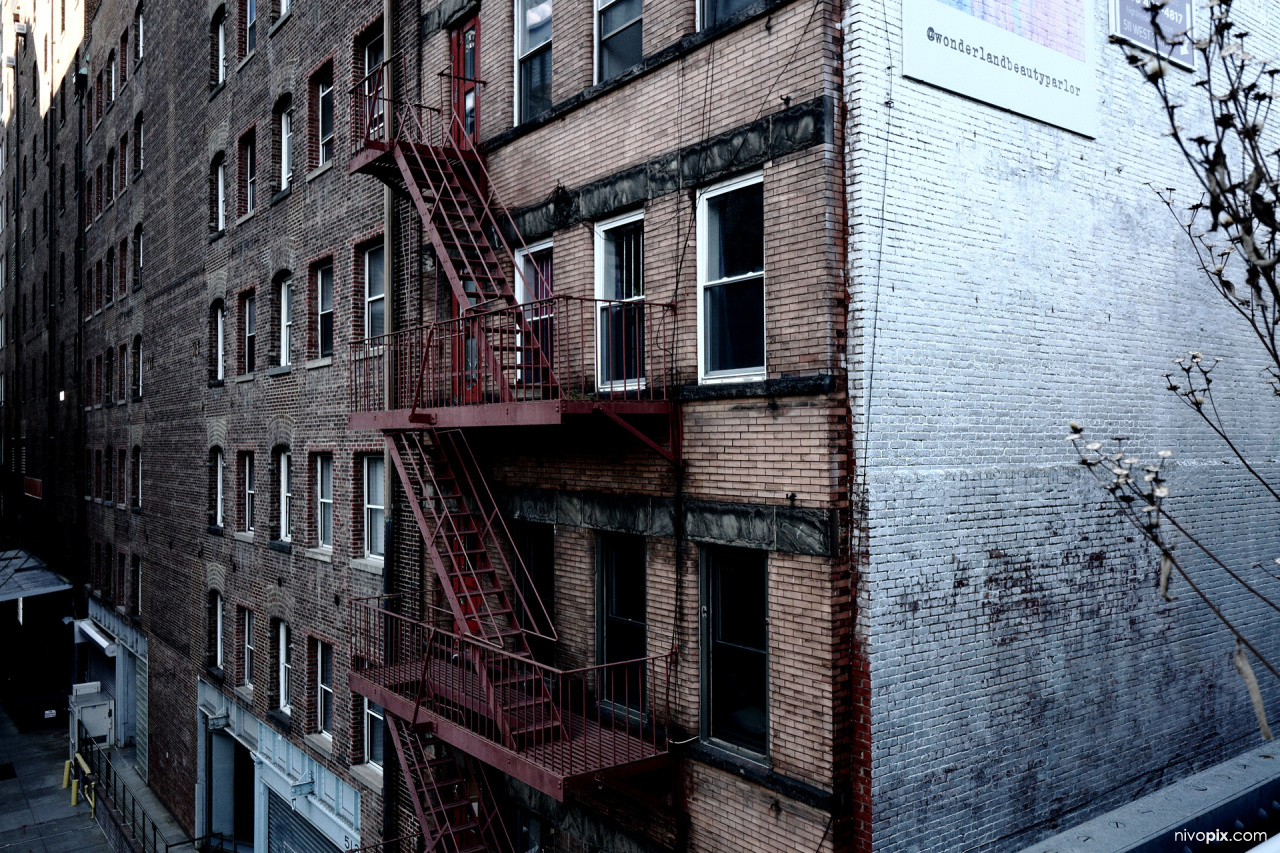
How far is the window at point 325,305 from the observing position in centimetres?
1691

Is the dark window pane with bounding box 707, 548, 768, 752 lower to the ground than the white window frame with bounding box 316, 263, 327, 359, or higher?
lower

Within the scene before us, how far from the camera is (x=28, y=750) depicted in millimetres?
29297

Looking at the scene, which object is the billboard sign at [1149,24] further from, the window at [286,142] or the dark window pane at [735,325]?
the window at [286,142]

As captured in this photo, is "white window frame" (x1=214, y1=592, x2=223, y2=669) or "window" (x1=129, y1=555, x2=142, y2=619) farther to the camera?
"window" (x1=129, y1=555, x2=142, y2=619)

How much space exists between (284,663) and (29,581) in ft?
71.8

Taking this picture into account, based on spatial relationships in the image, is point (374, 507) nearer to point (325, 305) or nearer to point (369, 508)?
point (369, 508)

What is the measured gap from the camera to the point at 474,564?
12117 mm

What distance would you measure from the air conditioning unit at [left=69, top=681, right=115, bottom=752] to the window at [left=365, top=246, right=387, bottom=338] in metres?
17.3

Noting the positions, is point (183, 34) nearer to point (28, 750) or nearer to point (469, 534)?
point (469, 534)

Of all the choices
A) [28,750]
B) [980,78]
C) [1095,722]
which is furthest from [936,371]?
[28,750]

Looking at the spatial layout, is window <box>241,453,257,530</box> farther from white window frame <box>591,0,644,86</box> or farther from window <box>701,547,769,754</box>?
window <box>701,547,769,754</box>

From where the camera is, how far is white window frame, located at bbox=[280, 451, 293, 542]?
18023 millimetres

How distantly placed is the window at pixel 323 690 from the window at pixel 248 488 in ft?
13.1

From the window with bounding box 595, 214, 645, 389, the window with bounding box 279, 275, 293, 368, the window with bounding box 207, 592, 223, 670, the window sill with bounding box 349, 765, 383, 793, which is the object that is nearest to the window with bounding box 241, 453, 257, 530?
the window with bounding box 207, 592, 223, 670
